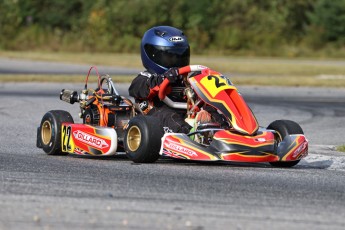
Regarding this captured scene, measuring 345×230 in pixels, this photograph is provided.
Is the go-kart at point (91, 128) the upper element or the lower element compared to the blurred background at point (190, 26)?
upper

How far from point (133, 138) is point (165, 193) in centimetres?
235

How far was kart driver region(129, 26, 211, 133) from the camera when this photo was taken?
948 centimetres

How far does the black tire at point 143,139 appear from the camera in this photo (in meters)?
8.91

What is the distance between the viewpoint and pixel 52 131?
10.2m

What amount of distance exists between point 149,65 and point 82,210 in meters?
4.24

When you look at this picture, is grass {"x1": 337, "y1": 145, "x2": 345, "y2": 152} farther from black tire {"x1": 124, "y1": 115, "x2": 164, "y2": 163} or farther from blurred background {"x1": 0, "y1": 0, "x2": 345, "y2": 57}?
blurred background {"x1": 0, "y1": 0, "x2": 345, "y2": 57}

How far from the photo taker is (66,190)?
698 centimetres

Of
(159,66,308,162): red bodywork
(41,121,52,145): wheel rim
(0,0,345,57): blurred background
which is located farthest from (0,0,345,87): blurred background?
(159,66,308,162): red bodywork

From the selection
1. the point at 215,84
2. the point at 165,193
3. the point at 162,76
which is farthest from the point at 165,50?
the point at 165,193

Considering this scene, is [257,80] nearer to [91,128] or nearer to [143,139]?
[91,128]

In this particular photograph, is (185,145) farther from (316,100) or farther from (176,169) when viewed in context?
(316,100)

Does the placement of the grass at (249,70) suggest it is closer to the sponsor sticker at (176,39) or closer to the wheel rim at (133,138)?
the sponsor sticker at (176,39)

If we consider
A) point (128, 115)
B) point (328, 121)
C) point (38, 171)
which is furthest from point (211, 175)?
point (328, 121)

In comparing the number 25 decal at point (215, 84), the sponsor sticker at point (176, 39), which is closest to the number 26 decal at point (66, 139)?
the sponsor sticker at point (176, 39)
